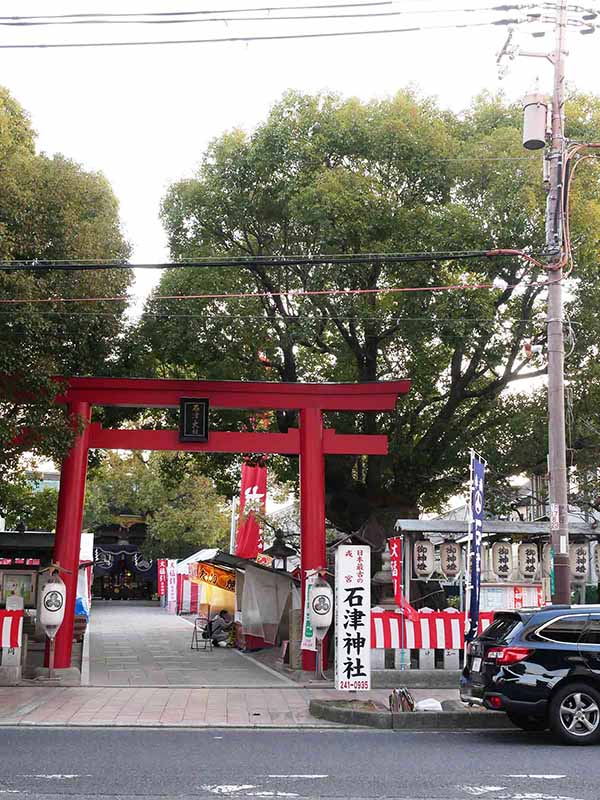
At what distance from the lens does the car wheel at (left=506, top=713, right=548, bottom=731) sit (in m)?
10.7

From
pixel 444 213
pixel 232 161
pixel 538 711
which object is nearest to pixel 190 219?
pixel 232 161

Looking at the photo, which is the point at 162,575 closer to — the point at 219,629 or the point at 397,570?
the point at 219,629

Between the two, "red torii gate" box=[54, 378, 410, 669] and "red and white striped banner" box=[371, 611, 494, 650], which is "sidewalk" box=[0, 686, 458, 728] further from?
"red torii gate" box=[54, 378, 410, 669]

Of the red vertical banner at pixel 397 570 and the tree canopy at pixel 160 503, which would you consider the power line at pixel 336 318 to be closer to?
the red vertical banner at pixel 397 570

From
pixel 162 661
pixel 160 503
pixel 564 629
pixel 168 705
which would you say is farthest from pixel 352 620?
pixel 160 503

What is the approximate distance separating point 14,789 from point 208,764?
201 cm

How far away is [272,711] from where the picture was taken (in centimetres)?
1321

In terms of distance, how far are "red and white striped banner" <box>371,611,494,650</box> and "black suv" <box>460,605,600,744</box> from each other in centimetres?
448

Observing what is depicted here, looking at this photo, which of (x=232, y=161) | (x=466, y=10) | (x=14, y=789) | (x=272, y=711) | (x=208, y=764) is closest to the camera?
(x=14, y=789)

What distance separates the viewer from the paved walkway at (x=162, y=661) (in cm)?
1698

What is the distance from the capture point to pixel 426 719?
11867 millimetres

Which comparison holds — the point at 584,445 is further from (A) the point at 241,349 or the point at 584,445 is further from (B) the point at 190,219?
(B) the point at 190,219

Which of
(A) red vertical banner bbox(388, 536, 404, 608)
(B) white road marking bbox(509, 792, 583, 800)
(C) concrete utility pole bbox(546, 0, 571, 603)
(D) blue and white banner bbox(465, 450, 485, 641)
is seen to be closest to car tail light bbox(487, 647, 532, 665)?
(D) blue and white banner bbox(465, 450, 485, 641)

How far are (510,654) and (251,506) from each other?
17.7 m
